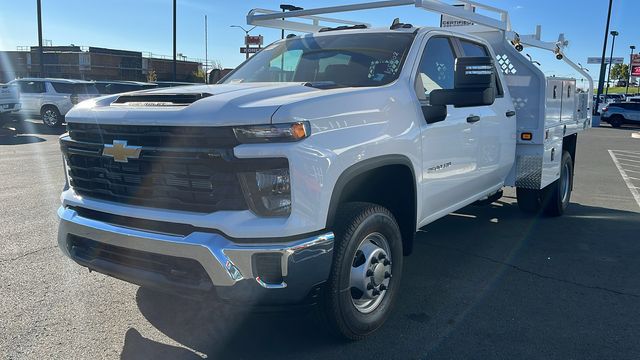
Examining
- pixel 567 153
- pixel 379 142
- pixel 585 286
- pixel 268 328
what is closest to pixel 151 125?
pixel 379 142

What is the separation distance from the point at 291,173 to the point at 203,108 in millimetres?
598

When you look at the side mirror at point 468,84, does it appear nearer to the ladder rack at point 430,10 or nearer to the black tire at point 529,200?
the ladder rack at point 430,10

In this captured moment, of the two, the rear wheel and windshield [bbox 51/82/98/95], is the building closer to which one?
windshield [bbox 51/82/98/95]

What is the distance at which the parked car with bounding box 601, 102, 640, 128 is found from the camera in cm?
2978

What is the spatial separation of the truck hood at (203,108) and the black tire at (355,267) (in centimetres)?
78

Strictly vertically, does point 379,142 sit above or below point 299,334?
above

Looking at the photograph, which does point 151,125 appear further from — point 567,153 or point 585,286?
point 567,153

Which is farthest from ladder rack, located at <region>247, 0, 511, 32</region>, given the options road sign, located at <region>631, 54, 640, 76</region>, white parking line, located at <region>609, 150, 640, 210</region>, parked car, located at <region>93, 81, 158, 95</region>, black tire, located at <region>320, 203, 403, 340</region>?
road sign, located at <region>631, 54, 640, 76</region>

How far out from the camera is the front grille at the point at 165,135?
2816mm

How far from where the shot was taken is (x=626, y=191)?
9336 millimetres

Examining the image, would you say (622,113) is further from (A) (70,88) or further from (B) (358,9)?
(B) (358,9)

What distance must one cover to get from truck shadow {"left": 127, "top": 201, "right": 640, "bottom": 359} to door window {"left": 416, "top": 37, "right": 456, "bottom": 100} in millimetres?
1623

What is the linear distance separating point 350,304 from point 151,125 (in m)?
1.55

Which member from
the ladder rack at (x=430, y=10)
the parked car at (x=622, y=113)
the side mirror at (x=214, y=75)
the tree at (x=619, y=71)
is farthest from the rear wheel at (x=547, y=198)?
the tree at (x=619, y=71)
